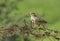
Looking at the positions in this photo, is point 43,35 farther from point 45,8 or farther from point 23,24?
point 45,8

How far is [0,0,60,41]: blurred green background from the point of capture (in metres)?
7.45

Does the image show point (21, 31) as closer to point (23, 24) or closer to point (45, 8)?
point (23, 24)

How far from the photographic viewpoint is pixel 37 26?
3727 mm

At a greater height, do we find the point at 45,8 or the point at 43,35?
the point at 45,8

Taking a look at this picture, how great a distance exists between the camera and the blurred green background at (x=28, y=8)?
24.4 feet

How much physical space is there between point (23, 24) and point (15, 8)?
430 centimetres

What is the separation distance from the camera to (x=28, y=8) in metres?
7.69

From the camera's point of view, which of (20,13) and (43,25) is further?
(20,13)

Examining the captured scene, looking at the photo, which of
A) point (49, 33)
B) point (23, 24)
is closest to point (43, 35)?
point (49, 33)

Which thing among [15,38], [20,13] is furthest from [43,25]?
[20,13]

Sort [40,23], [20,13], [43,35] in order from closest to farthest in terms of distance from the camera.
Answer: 1. [43,35]
2. [40,23]
3. [20,13]

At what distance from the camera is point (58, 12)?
309 inches

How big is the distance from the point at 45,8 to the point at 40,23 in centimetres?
417

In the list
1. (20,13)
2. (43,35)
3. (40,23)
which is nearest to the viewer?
(43,35)
